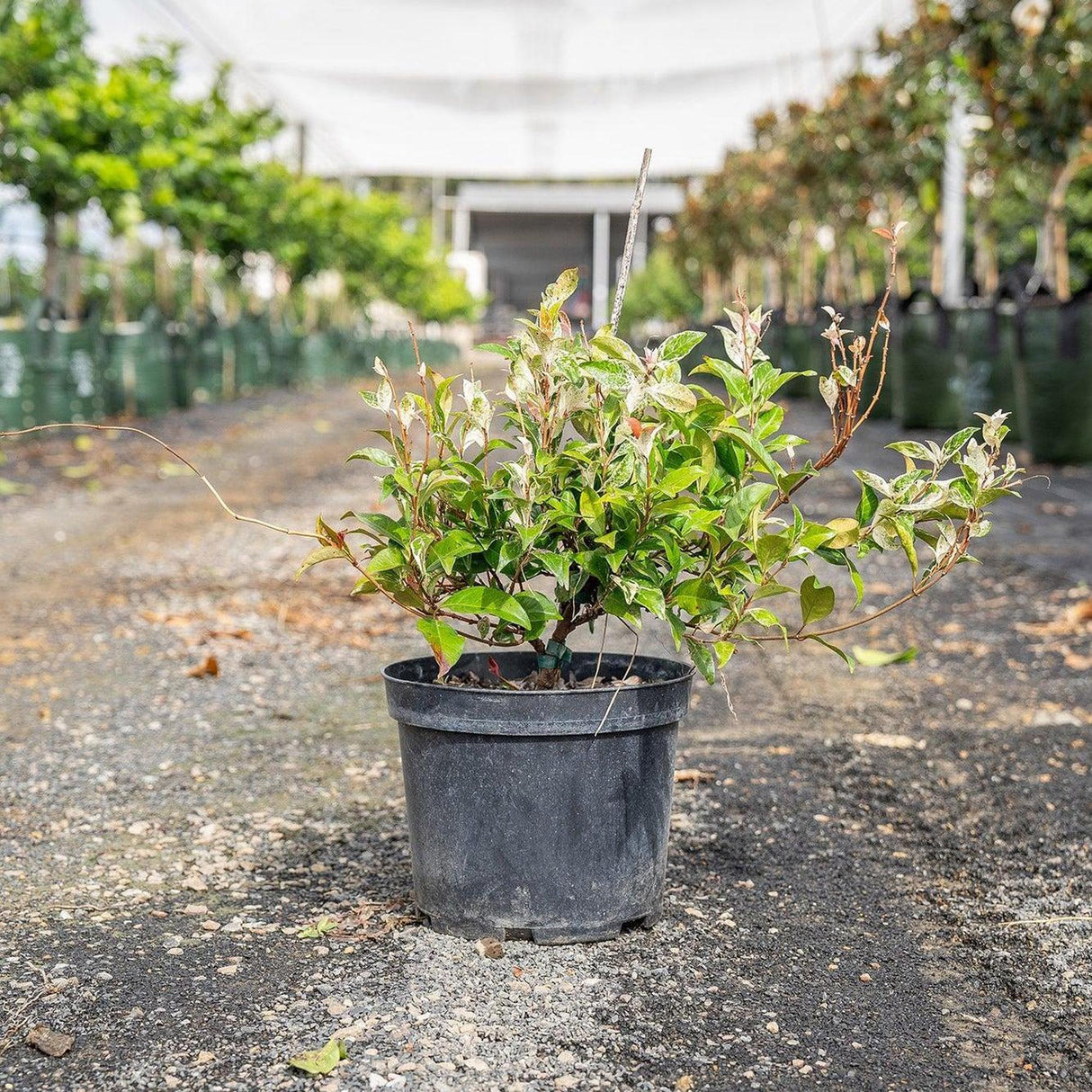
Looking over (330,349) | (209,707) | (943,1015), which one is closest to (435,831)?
(943,1015)

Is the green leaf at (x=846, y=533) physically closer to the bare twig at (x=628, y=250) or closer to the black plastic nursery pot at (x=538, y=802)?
the black plastic nursery pot at (x=538, y=802)

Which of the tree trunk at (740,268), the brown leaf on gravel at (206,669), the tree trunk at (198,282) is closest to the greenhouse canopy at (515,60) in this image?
the tree trunk at (740,268)

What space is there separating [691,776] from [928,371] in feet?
34.4

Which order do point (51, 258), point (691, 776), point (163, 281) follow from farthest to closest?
point (163, 281)
point (51, 258)
point (691, 776)

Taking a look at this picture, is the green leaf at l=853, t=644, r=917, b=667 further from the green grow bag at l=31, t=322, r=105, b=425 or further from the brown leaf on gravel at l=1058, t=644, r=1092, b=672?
the green grow bag at l=31, t=322, r=105, b=425

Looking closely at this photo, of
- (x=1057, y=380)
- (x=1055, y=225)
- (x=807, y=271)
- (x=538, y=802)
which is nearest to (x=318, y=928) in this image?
(x=538, y=802)

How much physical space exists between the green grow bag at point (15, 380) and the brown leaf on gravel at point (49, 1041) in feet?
35.2

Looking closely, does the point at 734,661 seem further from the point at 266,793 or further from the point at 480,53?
the point at 480,53

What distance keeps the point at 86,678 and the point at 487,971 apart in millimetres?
2745

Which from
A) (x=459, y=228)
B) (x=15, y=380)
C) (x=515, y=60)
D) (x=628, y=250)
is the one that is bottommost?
(x=15, y=380)

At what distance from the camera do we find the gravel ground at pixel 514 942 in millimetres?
2309

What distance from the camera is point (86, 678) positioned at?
4867 millimetres

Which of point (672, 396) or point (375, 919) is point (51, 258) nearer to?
point (375, 919)

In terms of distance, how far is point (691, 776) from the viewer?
376cm
